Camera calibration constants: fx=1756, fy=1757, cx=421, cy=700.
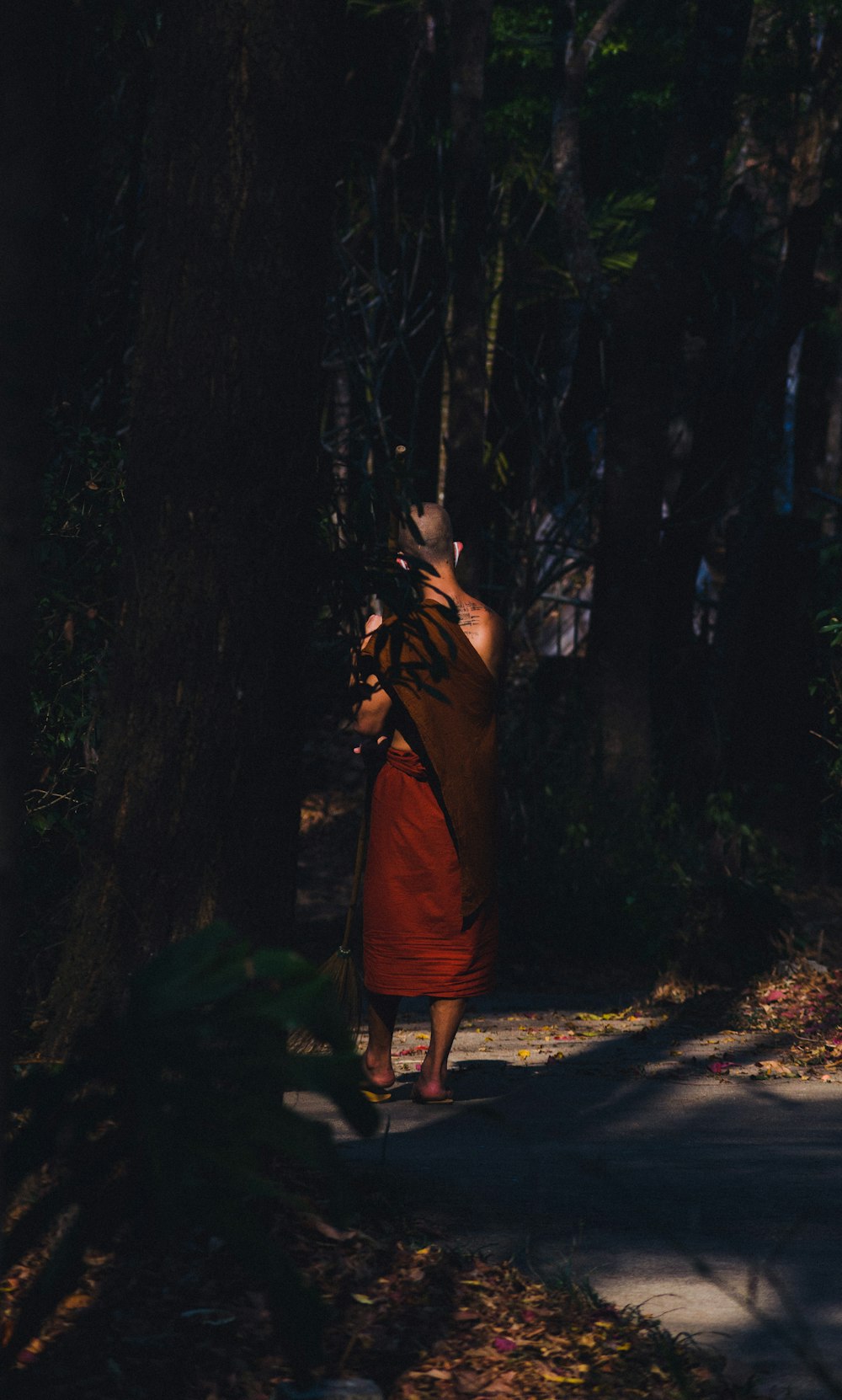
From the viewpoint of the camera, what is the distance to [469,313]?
12836mm

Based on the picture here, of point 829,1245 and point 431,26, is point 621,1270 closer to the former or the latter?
point 829,1245

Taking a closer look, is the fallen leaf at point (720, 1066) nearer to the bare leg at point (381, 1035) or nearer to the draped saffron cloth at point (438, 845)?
the draped saffron cloth at point (438, 845)

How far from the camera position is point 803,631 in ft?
44.6

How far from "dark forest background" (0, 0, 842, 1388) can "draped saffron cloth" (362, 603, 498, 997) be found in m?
0.40

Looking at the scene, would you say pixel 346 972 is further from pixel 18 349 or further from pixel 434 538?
pixel 18 349

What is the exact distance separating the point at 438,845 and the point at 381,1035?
2.43 feet

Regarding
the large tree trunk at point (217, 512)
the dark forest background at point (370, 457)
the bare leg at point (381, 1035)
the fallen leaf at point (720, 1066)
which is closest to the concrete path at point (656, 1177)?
the fallen leaf at point (720, 1066)

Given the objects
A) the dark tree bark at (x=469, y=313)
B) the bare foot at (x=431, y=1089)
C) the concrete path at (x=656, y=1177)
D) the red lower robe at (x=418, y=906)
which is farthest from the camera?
the dark tree bark at (x=469, y=313)

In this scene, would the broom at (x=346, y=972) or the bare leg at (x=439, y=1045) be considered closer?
the bare leg at (x=439, y=1045)

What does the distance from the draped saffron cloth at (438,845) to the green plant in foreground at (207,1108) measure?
352cm

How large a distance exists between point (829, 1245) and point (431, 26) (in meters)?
15.0

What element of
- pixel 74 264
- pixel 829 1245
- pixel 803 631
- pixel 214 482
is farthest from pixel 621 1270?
pixel 803 631

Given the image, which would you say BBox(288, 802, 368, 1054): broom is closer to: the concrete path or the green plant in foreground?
the concrete path

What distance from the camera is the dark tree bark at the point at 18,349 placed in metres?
2.43
